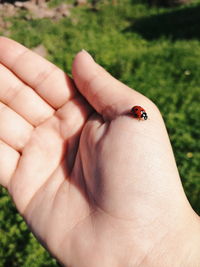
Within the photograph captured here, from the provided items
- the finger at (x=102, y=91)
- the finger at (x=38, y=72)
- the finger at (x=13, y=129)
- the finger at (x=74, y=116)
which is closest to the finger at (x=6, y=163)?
the finger at (x=13, y=129)

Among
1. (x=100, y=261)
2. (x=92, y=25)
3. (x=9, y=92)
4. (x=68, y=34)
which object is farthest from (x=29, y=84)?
(x=92, y=25)

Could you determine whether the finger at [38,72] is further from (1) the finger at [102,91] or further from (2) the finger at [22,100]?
(1) the finger at [102,91]

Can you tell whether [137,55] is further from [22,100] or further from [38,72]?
[22,100]

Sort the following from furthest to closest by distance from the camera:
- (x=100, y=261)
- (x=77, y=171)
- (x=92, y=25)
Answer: (x=92, y=25) → (x=77, y=171) → (x=100, y=261)

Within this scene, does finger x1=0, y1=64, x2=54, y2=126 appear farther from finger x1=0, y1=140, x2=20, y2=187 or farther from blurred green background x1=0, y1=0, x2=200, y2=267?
blurred green background x1=0, y1=0, x2=200, y2=267

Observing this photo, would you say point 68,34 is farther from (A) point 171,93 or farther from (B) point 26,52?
(B) point 26,52

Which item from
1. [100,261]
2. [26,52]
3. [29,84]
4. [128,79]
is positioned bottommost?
[128,79]
